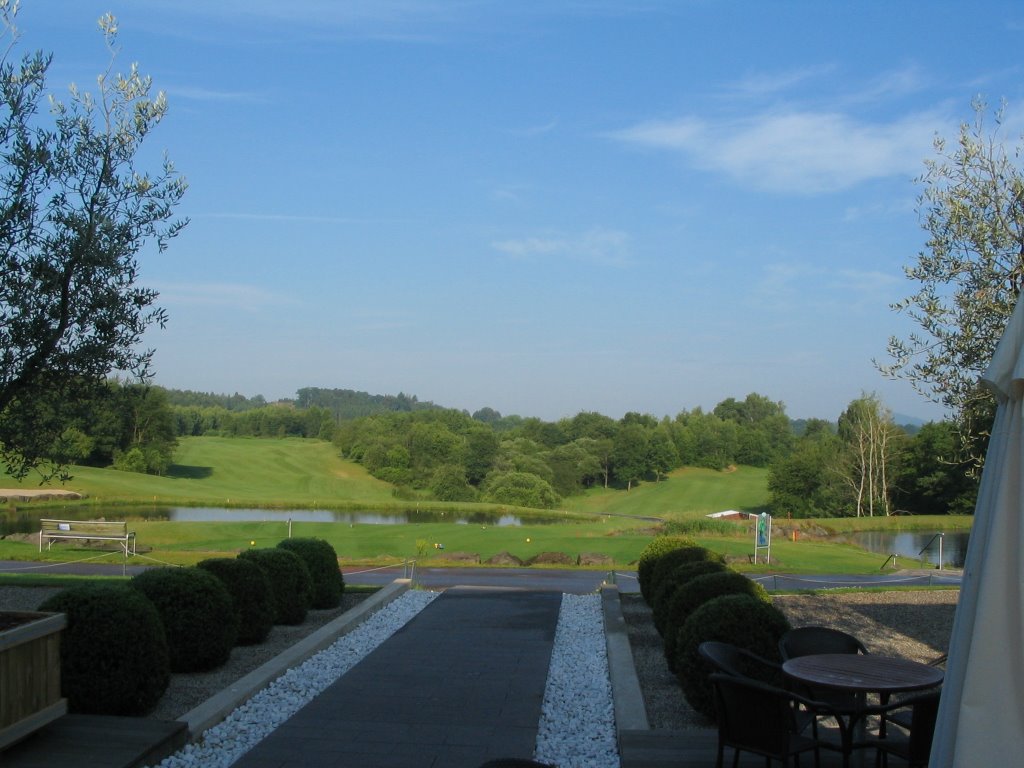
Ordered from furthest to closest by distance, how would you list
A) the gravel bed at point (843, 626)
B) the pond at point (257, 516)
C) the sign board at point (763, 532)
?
the pond at point (257, 516), the sign board at point (763, 532), the gravel bed at point (843, 626)

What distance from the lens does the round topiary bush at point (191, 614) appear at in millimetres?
8555

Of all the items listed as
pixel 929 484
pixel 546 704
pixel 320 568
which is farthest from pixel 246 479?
pixel 546 704

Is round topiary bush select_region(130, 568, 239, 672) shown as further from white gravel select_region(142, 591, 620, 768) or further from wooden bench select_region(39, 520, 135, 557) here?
wooden bench select_region(39, 520, 135, 557)

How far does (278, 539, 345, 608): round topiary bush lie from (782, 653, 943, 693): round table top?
8.10 metres

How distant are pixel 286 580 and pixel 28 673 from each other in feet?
18.3

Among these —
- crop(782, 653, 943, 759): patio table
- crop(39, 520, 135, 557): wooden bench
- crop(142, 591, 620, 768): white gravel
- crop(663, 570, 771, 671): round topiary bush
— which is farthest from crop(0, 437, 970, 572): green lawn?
crop(782, 653, 943, 759): patio table

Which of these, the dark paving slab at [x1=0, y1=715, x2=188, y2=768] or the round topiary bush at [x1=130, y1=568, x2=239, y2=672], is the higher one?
the round topiary bush at [x1=130, y1=568, x2=239, y2=672]

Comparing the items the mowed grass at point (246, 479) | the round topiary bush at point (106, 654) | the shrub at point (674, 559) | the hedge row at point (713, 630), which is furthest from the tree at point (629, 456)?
the round topiary bush at point (106, 654)

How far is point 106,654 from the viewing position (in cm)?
688

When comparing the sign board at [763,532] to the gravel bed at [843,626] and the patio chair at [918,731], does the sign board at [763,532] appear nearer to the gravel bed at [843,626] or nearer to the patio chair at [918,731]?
the gravel bed at [843,626]

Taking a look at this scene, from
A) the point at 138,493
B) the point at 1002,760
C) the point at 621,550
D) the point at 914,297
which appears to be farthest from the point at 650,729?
the point at 138,493

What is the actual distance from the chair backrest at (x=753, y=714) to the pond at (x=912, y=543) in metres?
33.1

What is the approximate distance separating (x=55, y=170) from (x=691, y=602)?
642cm

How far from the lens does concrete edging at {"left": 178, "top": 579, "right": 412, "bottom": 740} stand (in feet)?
22.8
